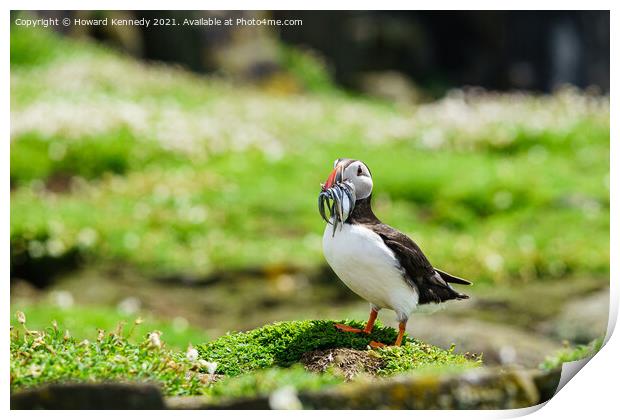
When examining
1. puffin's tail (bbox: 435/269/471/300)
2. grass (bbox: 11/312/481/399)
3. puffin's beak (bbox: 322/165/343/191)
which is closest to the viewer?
grass (bbox: 11/312/481/399)

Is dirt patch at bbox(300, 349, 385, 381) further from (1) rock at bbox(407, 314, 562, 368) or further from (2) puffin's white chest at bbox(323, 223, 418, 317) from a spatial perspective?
(1) rock at bbox(407, 314, 562, 368)

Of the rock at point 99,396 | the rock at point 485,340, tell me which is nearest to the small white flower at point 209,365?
the rock at point 99,396

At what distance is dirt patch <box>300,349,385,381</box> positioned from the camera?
4844 mm

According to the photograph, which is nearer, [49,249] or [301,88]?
[49,249]

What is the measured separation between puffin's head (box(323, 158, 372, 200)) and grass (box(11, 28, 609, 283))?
565cm

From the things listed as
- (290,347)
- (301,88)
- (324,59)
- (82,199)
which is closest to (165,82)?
(301,88)

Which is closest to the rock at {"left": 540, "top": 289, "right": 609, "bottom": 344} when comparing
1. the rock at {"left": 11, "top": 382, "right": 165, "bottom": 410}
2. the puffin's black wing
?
the puffin's black wing

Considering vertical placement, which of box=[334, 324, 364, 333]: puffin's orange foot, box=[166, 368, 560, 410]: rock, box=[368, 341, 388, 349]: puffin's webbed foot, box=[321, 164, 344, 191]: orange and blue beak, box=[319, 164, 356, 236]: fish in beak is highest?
box=[321, 164, 344, 191]: orange and blue beak

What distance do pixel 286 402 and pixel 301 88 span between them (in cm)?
1842

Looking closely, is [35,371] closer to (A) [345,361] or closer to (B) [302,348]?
(B) [302,348]

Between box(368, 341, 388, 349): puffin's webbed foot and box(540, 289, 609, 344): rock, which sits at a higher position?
box(368, 341, 388, 349): puffin's webbed foot

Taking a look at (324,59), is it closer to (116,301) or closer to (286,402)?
(116,301)

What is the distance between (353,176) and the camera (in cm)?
474

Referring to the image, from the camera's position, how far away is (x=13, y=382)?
4.72 m
